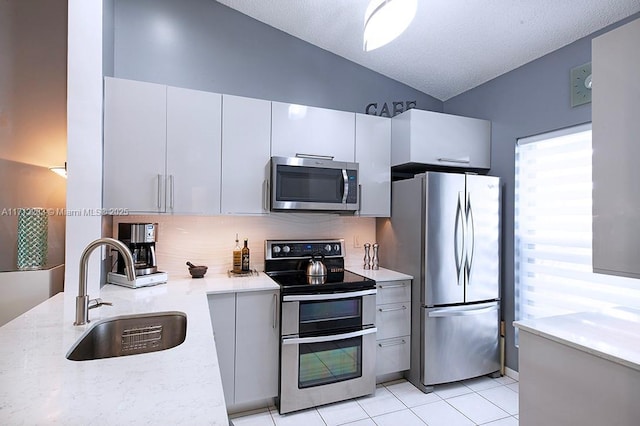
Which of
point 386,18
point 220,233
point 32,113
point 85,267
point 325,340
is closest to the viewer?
point 85,267

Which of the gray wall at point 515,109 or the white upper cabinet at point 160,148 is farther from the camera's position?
the gray wall at point 515,109

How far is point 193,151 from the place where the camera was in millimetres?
2326

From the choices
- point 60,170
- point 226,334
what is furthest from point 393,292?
point 60,170

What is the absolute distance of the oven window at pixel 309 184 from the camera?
8.16ft

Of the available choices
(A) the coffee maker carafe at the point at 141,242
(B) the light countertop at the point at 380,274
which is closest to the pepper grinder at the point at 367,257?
(B) the light countertop at the point at 380,274

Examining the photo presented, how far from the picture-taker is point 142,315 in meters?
1.48

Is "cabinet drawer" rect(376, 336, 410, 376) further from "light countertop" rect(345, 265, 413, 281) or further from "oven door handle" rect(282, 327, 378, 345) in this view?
"light countertop" rect(345, 265, 413, 281)

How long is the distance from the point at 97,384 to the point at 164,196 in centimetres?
157

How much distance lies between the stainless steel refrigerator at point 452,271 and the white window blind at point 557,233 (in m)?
0.22

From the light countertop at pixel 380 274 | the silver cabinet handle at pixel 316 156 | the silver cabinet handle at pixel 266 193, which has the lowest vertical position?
the light countertop at pixel 380 274

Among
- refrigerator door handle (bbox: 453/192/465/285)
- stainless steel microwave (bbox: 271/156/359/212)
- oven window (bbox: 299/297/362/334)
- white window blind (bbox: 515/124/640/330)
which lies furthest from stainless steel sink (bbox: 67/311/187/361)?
white window blind (bbox: 515/124/640/330)

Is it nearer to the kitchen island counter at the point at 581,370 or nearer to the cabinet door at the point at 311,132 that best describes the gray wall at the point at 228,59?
the cabinet door at the point at 311,132

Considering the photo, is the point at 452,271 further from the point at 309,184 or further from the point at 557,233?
the point at 309,184

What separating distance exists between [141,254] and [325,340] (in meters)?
1.38
